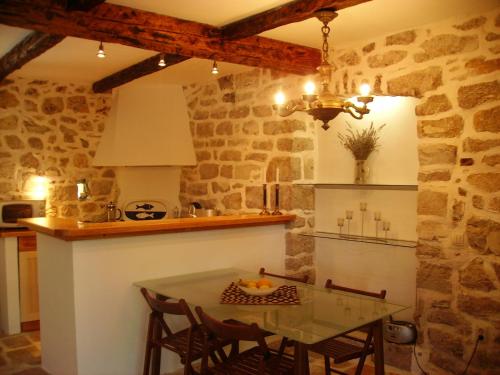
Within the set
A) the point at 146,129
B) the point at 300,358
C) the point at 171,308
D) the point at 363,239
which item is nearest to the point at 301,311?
the point at 300,358

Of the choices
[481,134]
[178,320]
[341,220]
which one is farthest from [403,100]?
[178,320]

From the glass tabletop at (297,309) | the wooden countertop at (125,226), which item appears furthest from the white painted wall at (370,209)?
the glass tabletop at (297,309)

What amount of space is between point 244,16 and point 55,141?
3.09m

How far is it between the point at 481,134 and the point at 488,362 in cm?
138

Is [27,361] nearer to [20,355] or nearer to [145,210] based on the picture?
[20,355]

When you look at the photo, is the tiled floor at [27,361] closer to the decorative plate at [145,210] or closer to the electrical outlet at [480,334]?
the electrical outlet at [480,334]

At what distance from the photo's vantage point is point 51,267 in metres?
Answer: 3.06

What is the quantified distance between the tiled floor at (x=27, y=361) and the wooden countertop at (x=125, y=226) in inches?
39.2

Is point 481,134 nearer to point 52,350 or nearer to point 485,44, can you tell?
point 485,44

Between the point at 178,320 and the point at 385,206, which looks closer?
the point at 178,320

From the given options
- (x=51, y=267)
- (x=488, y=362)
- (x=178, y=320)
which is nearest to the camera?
(x=488, y=362)

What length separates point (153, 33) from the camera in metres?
3.00

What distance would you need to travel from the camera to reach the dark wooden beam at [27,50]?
334cm

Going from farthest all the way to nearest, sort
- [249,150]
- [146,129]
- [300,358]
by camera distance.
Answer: [146,129] < [249,150] < [300,358]
